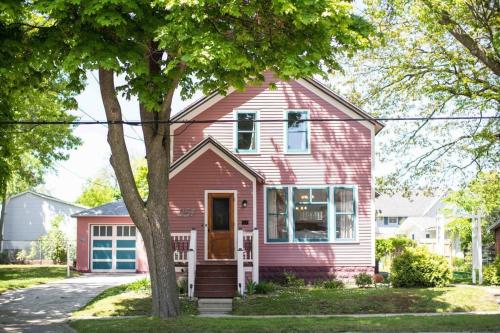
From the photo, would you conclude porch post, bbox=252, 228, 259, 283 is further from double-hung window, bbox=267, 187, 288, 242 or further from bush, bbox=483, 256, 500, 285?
bush, bbox=483, 256, 500, 285

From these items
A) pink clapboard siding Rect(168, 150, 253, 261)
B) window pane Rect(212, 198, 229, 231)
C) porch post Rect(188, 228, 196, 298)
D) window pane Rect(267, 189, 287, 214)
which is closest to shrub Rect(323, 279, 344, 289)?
window pane Rect(267, 189, 287, 214)

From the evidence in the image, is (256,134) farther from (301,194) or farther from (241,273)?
(241,273)

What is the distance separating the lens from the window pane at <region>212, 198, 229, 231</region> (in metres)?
21.4

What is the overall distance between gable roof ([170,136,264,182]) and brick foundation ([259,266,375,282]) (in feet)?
11.0

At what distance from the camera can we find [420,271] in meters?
20.4

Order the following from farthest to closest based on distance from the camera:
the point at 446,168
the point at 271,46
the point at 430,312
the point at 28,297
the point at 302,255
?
1. the point at 446,168
2. the point at 302,255
3. the point at 28,297
4. the point at 430,312
5. the point at 271,46

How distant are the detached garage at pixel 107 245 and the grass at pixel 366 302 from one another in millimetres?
14359

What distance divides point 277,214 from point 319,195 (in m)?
1.68

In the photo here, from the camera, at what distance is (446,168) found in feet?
78.3

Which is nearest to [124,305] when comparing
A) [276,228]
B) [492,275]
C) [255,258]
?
[255,258]

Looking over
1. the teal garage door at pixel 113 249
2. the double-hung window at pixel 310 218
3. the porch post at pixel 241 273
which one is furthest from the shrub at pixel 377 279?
the teal garage door at pixel 113 249

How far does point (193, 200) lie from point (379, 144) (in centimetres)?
871

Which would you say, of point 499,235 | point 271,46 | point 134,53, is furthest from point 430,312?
point 499,235

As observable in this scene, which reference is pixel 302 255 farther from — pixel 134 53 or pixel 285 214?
pixel 134 53
